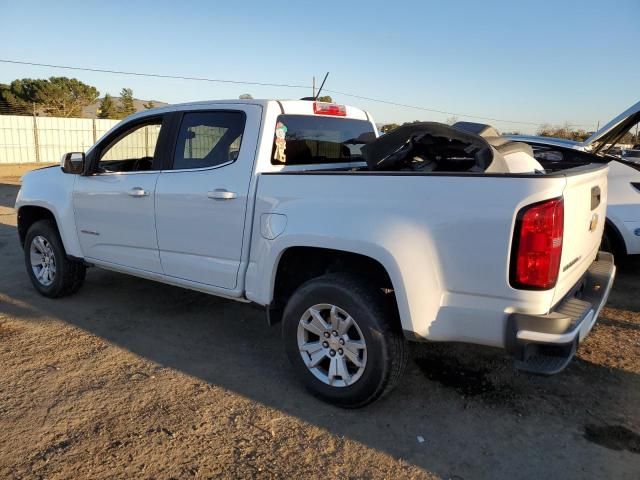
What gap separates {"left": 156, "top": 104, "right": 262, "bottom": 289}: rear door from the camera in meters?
3.62

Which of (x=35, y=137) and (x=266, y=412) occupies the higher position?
(x=266, y=412)

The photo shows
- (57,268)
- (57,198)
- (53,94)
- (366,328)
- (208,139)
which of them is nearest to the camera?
(366,328)

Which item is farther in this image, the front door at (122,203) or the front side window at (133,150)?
the front side window at (133,150)

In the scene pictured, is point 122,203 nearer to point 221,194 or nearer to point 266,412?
point 221,194

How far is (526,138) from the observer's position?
636 cm

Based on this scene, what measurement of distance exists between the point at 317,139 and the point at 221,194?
1.03m

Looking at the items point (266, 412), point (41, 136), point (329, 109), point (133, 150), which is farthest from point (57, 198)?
point (41, 136)

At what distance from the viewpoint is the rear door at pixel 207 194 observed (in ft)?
11.9

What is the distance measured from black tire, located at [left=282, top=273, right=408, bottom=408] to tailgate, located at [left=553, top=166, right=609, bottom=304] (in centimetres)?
90

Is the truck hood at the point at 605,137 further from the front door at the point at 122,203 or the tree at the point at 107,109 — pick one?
the tree at the point at 107,109

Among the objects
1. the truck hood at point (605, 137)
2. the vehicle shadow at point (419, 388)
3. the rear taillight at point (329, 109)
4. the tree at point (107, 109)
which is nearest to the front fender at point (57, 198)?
the vehicle shadow at point (419, 388)

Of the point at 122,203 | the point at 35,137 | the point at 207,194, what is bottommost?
the point at 35,137

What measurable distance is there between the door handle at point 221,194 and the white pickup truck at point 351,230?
10 mm

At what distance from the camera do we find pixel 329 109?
4.37 m
